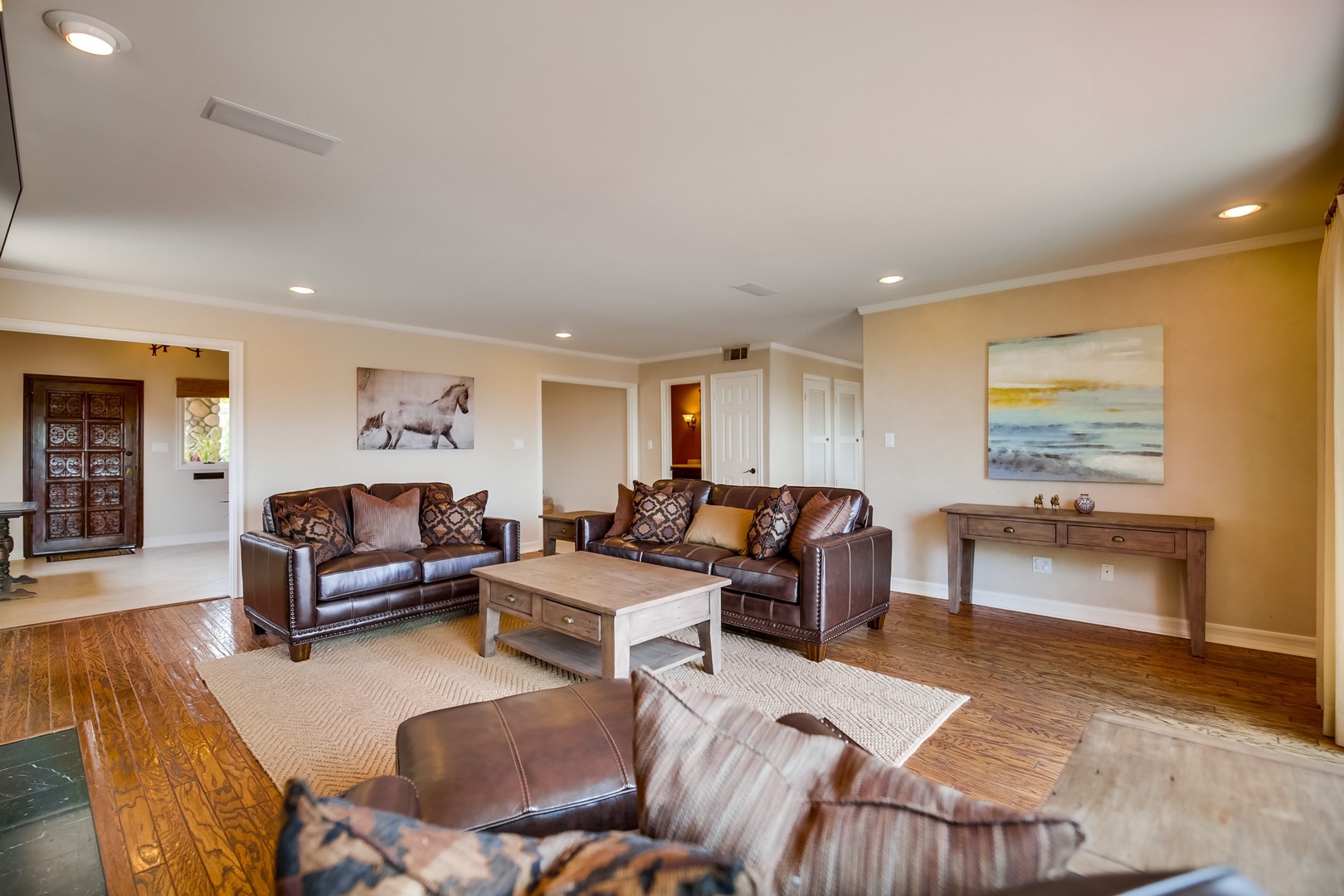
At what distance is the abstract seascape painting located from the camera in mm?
3793

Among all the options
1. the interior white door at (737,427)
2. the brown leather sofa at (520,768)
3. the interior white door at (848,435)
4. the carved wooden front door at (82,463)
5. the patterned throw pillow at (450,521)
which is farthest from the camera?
the interior white door at (848,435)

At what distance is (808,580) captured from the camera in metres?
3.21

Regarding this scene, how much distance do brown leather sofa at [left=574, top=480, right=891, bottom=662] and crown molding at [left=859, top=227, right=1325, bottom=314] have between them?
6.12 feet

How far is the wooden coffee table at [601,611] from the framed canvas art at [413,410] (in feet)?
9.25

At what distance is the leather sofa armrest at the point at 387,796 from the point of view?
3.22 feet

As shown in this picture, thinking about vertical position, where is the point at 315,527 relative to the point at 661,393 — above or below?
below

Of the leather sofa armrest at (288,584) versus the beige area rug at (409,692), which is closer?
the beige area rug at (409,692)

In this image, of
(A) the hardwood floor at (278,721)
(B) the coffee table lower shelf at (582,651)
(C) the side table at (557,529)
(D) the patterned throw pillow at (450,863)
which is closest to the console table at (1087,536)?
(A) the hardwood floor at (278,721)

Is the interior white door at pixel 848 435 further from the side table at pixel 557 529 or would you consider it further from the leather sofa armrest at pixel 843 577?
the leather sofa armrest at pixel 843 577

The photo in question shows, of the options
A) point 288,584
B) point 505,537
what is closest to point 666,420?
point 505,537

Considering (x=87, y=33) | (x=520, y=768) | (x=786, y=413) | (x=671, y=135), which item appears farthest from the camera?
(x=786, y=413)

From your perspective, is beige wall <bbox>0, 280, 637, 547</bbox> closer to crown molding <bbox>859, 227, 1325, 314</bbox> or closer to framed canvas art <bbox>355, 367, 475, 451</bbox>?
framed canvas art <bbox>355, 367, 475, 451</bbox>

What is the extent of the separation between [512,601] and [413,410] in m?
3.30

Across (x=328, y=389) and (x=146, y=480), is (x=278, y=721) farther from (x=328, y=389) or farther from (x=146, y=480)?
(x=146, y=480)
